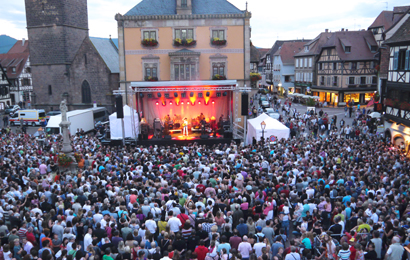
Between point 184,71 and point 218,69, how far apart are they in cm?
290

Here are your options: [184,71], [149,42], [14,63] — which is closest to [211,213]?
[184,71]

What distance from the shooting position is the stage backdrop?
28188mm

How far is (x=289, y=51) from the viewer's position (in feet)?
191

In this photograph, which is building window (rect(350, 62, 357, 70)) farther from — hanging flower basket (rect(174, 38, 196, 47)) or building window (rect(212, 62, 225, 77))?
hanging flower basket (rect(174, 38, 196, 47))

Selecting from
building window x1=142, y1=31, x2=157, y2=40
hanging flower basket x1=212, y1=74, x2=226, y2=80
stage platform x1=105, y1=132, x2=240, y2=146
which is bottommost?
stage platform x1=105, y1=132, x2=240, y2=146

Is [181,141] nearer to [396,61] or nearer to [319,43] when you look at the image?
[396,61]

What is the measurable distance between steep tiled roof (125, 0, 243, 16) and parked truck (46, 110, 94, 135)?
9.38 m

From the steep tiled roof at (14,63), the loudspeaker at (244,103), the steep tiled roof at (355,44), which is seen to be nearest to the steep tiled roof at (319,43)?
the steep tiled roof at (355,44)

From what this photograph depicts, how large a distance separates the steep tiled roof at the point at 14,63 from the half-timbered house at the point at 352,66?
1806 inches

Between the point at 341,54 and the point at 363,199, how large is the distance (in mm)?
35452

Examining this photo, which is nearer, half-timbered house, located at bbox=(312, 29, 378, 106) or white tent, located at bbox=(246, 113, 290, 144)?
white tent, located at bbox=(246, 113, 290, 144)

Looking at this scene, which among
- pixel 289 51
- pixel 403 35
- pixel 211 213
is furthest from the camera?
pixel 289 51

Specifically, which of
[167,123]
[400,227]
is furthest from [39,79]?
[400,227]

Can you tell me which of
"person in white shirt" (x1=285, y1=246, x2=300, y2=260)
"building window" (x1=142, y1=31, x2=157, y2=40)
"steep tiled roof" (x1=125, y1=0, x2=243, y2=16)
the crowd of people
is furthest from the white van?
"person in white shirt" (x1=285, y1=246, x2=300, y2=260)
